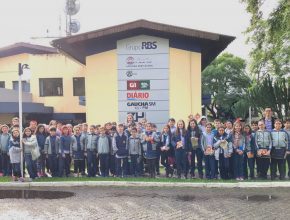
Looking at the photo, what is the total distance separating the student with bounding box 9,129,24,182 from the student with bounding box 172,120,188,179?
421 cm

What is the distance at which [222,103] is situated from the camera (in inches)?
1850

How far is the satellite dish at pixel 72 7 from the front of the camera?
34750 mm

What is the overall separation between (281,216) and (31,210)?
4466 millimetres

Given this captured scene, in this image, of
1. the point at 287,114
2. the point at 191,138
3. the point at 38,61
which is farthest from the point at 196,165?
the point at 38,61

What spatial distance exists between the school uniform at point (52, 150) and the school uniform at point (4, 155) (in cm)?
119

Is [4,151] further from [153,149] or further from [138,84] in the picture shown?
[138,84]

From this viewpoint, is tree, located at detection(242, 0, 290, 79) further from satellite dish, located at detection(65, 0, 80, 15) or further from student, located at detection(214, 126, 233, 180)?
satellite dish, located at detection(65, 0, 80, 15)

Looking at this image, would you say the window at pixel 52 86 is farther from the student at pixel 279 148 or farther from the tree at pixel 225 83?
the student at pixel 279 148

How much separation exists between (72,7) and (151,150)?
2504cm

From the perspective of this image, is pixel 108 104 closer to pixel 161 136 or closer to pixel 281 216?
pixel 161 136

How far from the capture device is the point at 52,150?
12.4m

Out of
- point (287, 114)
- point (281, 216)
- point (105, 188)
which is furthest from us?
point (287, 114)

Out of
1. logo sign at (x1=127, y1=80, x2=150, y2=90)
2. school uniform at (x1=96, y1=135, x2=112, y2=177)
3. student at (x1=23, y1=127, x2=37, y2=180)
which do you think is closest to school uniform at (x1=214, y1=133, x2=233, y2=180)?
school uniform at (x1=96, y1=135, x2=112, y2=177)

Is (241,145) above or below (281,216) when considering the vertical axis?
above
